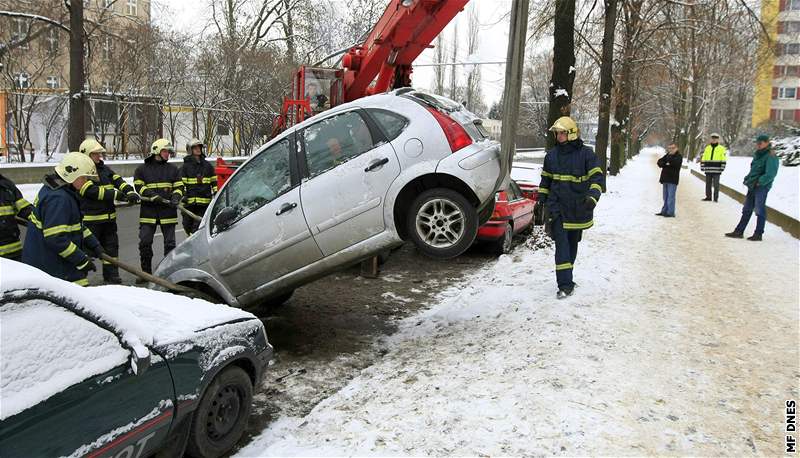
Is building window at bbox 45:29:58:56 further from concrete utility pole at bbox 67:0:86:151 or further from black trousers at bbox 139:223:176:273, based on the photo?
black trousers at bbox 139:223:176:273

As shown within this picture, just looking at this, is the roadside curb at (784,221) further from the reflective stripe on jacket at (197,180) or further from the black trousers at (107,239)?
the black trousers at (107,239)


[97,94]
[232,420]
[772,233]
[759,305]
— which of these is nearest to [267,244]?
[232,420]

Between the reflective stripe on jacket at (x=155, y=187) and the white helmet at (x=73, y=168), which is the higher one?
the white helmet at (x=73, y=168)

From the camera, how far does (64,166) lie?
469cm

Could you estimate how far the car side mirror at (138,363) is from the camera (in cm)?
273

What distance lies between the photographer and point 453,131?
201 inches

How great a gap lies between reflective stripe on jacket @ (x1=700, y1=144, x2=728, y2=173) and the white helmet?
15.2 metres

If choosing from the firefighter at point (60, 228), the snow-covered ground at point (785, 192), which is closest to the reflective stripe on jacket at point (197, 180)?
the firefighter at point (60, 228)

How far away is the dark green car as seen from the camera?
2340 mm

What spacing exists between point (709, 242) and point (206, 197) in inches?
321

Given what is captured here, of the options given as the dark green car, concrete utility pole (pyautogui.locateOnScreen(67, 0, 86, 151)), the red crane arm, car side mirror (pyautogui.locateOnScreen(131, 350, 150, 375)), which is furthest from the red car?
concrete utility pole (pyautogui.locateOnScreen(67, 0, 86, 151))

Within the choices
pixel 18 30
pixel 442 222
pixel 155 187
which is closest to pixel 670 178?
pixel 442 222

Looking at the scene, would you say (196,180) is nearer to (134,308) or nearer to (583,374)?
(134,308)

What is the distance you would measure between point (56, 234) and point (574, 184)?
474 cm
